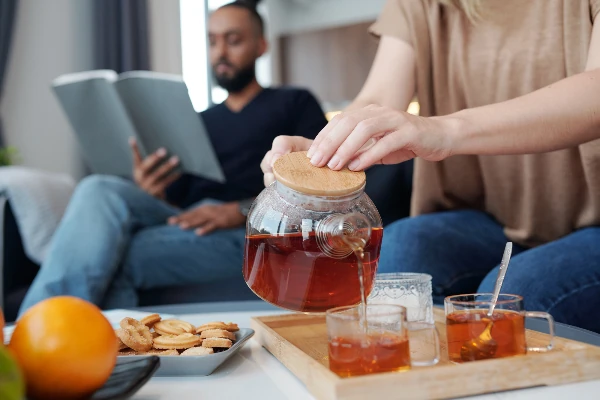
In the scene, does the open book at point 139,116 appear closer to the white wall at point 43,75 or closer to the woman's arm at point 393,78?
the woman's arm at point 393,78

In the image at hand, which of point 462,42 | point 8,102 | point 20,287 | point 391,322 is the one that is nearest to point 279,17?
point 8,102

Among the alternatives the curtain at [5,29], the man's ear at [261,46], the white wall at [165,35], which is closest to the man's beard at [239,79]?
the man's ear at [261,46]

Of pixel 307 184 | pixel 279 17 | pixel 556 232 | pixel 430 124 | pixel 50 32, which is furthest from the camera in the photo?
pixel 279 17

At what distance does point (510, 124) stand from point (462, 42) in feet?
1.43

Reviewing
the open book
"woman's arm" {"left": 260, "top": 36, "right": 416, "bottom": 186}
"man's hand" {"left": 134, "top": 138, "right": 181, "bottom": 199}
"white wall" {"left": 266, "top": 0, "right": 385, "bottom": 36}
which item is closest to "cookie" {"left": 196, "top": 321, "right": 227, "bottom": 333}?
"woman's arm" {"left": 260, "top": 36, "right": 416, "bottom": 186}

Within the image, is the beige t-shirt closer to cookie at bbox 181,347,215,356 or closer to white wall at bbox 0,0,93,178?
cookie at bbox 181,347,215,356

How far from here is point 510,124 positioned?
0.97 m

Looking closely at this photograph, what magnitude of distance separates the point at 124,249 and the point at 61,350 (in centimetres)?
151

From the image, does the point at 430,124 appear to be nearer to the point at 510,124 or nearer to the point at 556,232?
the point at 510,124

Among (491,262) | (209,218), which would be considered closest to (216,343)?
(491,262)

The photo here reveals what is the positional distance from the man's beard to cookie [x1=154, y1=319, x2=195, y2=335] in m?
2.02

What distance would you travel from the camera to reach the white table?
62 cm

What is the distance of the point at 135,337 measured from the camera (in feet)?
2.43

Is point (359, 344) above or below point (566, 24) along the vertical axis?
below
